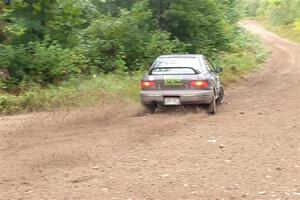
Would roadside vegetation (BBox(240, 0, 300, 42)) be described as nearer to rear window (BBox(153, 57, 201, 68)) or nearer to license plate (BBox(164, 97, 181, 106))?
rear window (BBox(153, 57, 201, 68))

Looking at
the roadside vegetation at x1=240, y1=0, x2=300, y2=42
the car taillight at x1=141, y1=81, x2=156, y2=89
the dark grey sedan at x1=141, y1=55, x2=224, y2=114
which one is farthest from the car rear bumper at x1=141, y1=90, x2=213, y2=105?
the roadside vegetation at x1=240, y1=0, x2=300, y2=42

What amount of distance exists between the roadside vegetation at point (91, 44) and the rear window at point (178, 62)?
1.92 m

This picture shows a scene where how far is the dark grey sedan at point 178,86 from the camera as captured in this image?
12.0 meters

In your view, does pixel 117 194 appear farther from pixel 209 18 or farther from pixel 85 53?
pixel 209 18

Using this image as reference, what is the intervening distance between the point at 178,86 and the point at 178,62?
848mm

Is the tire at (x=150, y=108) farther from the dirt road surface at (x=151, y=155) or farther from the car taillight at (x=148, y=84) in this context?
the car taillight at (x=148, y=84)

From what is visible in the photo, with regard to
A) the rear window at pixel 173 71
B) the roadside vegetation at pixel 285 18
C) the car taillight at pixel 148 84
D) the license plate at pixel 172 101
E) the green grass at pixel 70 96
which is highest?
the rear window at pixel 173 71

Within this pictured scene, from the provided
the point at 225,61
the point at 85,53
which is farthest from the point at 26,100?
the point at 225,61

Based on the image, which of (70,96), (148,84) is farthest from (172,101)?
(70,96)

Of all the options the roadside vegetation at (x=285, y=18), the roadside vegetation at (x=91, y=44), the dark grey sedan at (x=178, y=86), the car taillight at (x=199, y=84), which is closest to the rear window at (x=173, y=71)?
the dark grey sedan at (x=178, y=86)

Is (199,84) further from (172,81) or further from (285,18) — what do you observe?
(285,18)

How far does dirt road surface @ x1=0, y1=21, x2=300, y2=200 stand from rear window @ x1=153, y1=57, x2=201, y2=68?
1.23 metres

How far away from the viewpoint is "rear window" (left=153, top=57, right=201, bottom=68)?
12.5m

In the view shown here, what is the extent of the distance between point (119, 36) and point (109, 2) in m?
3.19
